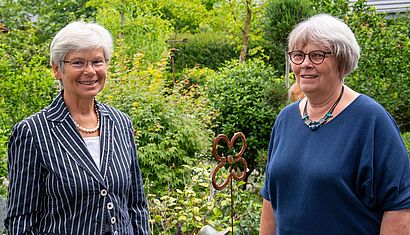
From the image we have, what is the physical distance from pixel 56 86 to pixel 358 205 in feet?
16.5

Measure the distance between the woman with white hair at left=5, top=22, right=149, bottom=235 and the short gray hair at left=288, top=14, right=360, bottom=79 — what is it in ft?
2.79

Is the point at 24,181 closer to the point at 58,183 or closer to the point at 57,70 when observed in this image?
the point at 58,183

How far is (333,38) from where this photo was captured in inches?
104

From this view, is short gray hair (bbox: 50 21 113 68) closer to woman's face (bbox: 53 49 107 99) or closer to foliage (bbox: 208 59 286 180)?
woman's face (bbox: 53 49 107 99)

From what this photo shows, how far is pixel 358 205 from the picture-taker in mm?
2551

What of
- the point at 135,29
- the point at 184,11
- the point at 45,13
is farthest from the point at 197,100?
the point at 45,13

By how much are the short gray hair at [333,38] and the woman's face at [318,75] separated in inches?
0.9

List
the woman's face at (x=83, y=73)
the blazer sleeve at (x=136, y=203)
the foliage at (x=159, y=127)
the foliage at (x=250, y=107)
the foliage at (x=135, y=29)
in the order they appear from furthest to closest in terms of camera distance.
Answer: the foliage at (x=135, y=29) < the foliage at (x=250, y=107) < the foliage at (x=159, y=127) < the blazer sleeve at (x=136, y=203) < the woman's face at (x=83, y=73)

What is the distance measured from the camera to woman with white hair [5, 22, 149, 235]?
2.64 meters

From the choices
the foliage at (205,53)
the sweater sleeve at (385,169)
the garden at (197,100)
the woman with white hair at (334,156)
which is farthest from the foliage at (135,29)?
the sweater sleeve at (385,169)

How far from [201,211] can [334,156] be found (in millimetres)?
3042

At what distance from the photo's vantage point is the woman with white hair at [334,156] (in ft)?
Answer: 8.23

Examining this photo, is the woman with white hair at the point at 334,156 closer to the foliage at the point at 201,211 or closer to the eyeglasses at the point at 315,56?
the eyeglasses at the point at 315,56

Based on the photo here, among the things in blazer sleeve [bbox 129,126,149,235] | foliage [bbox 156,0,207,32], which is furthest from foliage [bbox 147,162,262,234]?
foliage [bbox 156,0,207,32]
